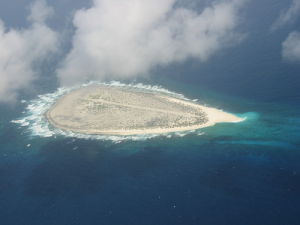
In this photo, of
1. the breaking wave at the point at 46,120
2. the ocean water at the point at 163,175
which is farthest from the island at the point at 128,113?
the ocean water at the point at 163,175

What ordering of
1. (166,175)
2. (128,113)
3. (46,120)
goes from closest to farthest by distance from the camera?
1. (166,175)
2. (128,113)
3. (46,120)

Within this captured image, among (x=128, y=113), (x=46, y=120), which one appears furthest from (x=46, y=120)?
(x=128, y=113)

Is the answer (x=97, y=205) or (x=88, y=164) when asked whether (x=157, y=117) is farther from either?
(x=97, y=205)

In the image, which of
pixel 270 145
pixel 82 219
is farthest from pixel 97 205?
pixel 270 145

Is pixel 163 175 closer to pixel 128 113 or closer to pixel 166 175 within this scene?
pixel 166 175

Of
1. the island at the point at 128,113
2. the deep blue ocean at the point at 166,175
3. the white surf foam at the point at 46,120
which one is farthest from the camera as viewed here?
the island at the point at 128,113

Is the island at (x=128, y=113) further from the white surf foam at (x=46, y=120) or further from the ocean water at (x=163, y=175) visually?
the ocean water at (x=163, y=175)

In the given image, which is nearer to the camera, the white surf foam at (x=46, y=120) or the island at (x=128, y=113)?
the white surf foam at (x=46, y=120)
